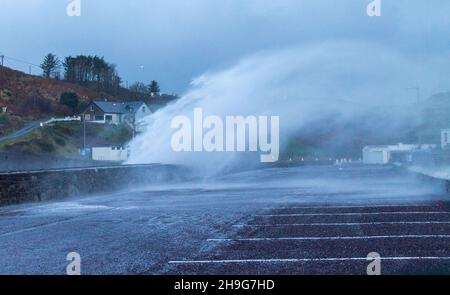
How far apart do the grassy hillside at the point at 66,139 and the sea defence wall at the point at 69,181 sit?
40.2 metres

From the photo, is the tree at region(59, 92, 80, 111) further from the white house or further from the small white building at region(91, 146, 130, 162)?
the small white building at region(91, 146, 130, 162)

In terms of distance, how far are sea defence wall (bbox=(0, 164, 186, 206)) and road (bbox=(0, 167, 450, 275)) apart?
4.17 ft

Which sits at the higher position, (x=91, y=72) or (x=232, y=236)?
(x=91, y=72)

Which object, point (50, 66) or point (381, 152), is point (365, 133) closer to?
point (381, 152)

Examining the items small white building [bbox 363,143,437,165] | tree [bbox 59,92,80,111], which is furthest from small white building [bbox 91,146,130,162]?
small white building [bbox 363,143,437,165]

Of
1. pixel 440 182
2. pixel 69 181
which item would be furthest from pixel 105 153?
pixel 440 182

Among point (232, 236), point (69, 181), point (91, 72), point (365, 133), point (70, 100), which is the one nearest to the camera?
point (232, 236)

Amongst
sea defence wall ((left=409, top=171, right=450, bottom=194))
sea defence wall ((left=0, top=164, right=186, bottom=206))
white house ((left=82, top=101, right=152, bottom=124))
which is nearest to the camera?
sea defence wall ((left=0, top=164, right=186, bottom=206))

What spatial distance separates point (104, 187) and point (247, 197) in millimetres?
7368

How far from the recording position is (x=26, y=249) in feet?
32.7

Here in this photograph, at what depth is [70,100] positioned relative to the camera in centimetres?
9725

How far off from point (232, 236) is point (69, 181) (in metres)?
13.1

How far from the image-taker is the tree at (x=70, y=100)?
9606 centimetres

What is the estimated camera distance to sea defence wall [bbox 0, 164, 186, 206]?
19.7 m
